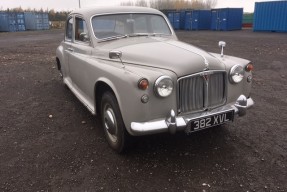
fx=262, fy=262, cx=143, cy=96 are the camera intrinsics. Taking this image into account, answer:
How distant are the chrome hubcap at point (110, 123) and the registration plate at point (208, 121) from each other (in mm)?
948

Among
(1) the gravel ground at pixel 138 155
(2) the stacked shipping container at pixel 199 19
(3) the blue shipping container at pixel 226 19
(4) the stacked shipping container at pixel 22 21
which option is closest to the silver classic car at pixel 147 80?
(1) the gravel ground at pixel 138 155

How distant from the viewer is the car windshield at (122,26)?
411 cm

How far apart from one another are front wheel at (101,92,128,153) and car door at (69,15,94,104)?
0.57 m

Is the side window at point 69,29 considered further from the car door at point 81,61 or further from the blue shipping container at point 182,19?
the blue shipping container at point 182,19

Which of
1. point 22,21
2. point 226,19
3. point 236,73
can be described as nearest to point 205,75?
point 236,73

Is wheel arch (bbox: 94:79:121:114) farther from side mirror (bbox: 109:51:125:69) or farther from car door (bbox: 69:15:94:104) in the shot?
side mirror (bbox: 109:51:125:69)

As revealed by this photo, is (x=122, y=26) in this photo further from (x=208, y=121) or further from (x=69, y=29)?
(x=208, y=121)

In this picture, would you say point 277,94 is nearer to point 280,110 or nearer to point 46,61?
point 280,110

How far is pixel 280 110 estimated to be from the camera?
4750 millimetres

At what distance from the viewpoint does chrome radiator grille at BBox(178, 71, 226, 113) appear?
3.02m

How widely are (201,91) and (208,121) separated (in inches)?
14.5

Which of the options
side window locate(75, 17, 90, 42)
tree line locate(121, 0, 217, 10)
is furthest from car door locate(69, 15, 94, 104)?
tree line locate(121, 0, 217, 10)

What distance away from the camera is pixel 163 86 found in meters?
2.85

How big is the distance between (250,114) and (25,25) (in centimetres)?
3883
